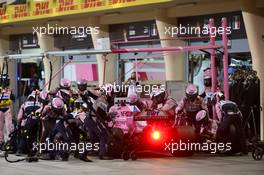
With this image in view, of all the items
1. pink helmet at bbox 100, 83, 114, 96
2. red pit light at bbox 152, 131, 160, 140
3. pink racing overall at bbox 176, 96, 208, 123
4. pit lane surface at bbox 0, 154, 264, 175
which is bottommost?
pit lane surface at bbox 0, 154, 264, 175

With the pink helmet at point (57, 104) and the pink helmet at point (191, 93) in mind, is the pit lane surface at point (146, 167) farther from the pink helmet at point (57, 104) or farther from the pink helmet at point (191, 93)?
the pink helmet at point (191, 93)

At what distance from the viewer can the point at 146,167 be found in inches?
499

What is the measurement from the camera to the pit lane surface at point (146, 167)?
12.0m

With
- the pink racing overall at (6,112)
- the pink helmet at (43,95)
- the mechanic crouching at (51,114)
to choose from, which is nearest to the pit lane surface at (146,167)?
the mechanic crouching at (51,114)

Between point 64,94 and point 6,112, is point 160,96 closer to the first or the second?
point 64,94

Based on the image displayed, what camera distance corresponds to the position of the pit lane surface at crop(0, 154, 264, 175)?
11977mm

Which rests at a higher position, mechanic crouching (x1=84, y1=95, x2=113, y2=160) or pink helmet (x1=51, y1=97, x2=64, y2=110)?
pink helmet (x1=51, y1=97, x2=64, y2=110)

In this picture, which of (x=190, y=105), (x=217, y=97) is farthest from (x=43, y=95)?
(x=217, y=97)

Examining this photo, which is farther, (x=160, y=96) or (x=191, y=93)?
(x=160, y=96)

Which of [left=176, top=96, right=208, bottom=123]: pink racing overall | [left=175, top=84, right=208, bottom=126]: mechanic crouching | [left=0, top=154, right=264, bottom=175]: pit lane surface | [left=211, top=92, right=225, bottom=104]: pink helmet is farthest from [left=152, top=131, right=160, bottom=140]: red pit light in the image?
[left=211, top=92, right=225, bottom=104]: pink helmet

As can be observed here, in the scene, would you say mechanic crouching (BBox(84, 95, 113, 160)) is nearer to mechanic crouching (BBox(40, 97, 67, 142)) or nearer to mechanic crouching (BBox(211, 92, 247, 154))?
mechanic crouching (BBox(40, 97, 67, 142))

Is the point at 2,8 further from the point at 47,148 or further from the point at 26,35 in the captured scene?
the point at 47,148

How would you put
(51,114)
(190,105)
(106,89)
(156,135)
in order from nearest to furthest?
(51,114) < (156,135) < (190,105) < (106,89)

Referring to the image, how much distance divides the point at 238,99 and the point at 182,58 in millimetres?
3909
